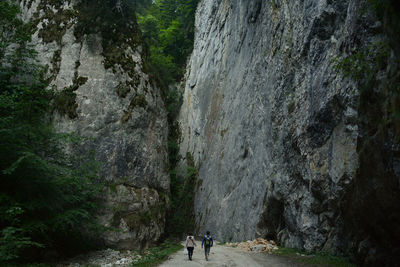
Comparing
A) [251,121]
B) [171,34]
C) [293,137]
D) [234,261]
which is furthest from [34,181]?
[171,34]

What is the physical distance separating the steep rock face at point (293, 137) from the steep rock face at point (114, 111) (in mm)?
4785

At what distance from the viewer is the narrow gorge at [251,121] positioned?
261 inches

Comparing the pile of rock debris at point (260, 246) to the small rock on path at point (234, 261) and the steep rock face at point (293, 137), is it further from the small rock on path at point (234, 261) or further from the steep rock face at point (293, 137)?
the small rock on path at point (234, 261)

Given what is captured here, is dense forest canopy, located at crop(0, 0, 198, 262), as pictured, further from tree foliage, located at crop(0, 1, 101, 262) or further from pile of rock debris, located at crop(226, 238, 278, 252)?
pile of rock debris, located at crop(226, 238, 278, 252)

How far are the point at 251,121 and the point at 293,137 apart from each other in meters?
4.92

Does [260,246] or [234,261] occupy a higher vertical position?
[234,261]

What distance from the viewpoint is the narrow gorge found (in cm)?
664

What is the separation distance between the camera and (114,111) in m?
17.9

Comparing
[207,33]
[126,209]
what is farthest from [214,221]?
[207,33]

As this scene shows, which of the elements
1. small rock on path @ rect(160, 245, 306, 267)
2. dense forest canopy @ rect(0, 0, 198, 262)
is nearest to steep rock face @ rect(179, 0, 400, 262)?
small rock on path @ rect(160, 245, 306, 267)

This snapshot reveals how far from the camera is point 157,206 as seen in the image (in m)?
17.5

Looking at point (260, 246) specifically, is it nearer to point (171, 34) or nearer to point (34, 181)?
point (34, 181)

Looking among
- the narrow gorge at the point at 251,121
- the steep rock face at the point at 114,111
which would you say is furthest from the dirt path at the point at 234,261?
the steep rock face at the point at 114,111

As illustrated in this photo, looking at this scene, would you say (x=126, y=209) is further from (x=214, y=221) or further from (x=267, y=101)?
(x=267, y=101)
